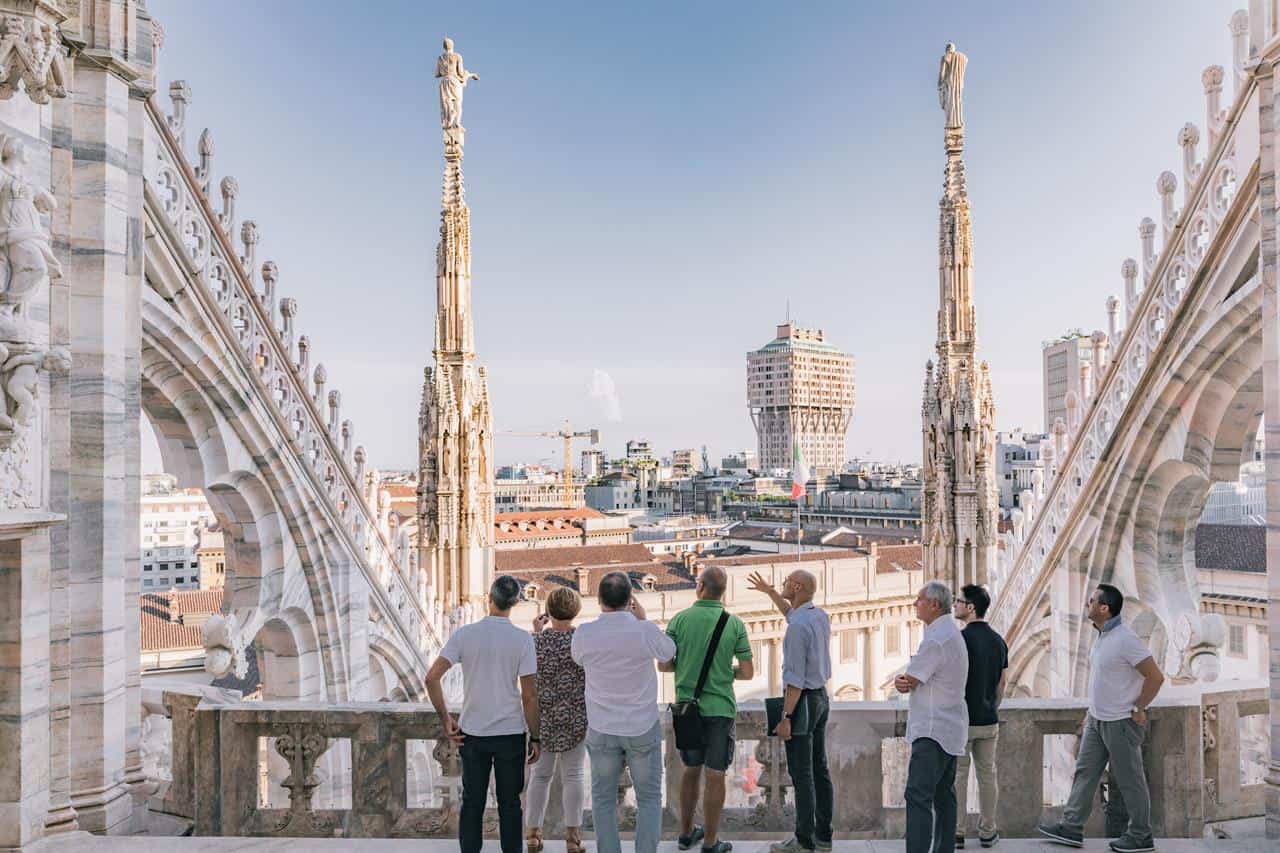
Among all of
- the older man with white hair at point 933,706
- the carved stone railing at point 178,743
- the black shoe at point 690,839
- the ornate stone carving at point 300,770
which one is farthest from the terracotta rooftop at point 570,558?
the older man with white hair at point 933,706

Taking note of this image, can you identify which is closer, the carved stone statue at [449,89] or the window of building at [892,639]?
the carved stone statue at [449,89]

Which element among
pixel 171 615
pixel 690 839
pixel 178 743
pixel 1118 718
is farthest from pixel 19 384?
pixel 171 615

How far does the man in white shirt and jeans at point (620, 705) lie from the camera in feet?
14.7

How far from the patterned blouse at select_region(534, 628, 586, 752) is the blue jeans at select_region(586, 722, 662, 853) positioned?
0.59ft

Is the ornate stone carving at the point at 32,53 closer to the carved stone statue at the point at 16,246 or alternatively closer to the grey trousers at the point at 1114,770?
the carved stone statue at the point at 16,246

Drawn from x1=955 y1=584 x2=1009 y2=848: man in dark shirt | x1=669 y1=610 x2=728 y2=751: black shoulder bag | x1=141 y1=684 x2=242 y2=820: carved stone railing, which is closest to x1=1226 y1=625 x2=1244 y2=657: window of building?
x1=955 y1=584 x2=1009 y2=848: man in dark shirt

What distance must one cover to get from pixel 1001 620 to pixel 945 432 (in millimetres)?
3667

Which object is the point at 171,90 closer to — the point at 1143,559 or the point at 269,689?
the point at 269,689

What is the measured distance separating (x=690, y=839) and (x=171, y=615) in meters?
37.0

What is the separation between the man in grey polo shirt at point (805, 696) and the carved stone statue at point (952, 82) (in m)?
12.6

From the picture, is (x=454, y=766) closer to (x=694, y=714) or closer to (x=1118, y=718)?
(x=694, y=714)

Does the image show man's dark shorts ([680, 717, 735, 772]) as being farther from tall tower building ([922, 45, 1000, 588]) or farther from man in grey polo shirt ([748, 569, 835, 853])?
tall tower building ([922, 45, 1000, 588])

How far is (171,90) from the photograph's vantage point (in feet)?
22.8

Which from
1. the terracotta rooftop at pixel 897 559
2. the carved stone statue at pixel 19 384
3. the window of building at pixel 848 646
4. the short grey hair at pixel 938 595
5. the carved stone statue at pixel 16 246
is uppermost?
the carved stone statue at pixel 16 246
